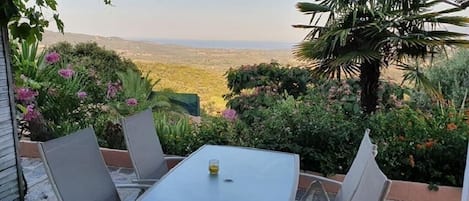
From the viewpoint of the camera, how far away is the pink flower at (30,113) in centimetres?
463

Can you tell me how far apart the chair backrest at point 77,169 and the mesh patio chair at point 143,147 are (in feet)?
1.07

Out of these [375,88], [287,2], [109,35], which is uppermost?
[287,2]

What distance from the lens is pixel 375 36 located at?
165 inches

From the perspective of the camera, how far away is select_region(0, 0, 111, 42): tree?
9.36ft

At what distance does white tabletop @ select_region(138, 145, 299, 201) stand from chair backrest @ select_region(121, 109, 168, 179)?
0.38 meters

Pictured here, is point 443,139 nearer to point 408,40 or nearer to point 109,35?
point 408,40

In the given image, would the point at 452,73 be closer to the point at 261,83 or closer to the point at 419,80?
the point at 419,80

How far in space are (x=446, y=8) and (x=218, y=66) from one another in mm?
3352

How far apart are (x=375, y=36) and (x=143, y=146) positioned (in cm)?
258

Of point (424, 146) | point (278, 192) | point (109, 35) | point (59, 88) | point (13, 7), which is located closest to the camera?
point (278, 192)

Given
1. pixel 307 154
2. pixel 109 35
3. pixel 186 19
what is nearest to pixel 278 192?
pixel 307 154

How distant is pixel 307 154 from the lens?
401 cm

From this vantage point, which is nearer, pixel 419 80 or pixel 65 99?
pixel 419 80

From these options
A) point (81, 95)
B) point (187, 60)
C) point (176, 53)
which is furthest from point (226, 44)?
point (81, 95)
